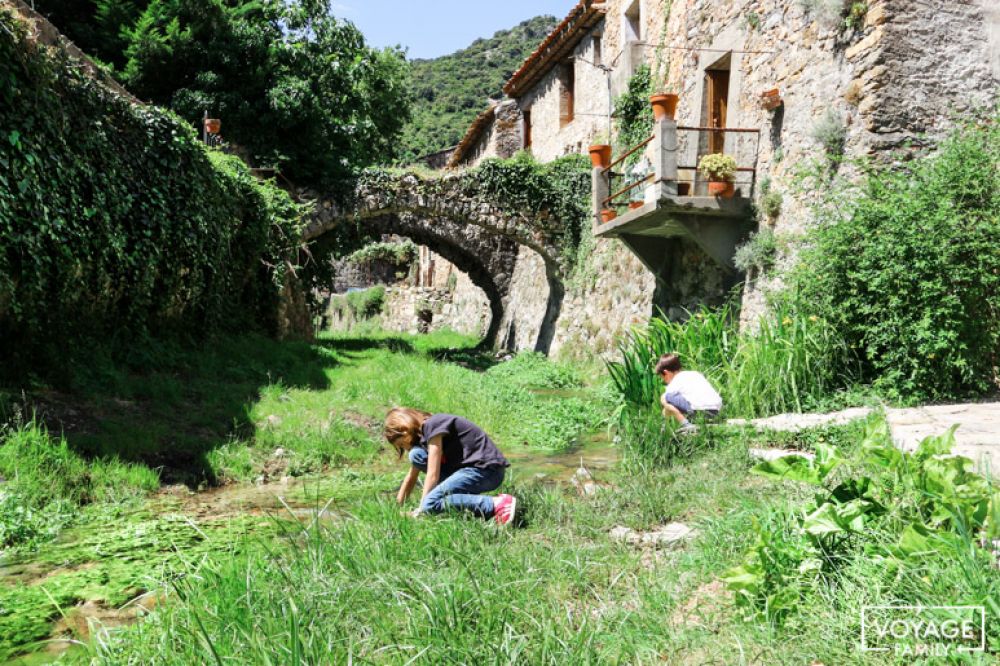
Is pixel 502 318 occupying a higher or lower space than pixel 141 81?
lower

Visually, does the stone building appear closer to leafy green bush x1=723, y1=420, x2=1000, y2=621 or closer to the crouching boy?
the crouching boy

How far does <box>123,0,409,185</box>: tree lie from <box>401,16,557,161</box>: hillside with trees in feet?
65.7

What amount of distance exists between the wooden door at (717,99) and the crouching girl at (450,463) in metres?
6.62

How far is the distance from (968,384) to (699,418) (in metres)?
2.11

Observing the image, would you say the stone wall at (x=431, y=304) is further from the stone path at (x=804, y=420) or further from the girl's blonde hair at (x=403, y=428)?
the girl's blonde hair at (x=403, y=428)

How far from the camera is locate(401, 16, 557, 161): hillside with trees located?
4100 centimetres

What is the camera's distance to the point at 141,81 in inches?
551

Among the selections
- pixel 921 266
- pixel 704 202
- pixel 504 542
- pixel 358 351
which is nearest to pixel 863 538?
pixel 504 542

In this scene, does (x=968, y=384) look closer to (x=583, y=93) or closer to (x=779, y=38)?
(x=779, y=38)

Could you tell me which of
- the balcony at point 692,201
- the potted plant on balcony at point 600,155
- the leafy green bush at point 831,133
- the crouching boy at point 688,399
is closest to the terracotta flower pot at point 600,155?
the potted plant on balcony at point 600,155

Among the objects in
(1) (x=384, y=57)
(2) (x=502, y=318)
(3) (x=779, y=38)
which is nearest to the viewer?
(3) (x=779, y=38)

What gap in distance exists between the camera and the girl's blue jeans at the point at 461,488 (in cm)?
383

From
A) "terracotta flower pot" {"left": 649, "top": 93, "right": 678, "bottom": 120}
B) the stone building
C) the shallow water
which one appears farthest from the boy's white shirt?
"terracotta flower pot" {"left": 649, "top": 93, "right": 678, "bottom": 120}

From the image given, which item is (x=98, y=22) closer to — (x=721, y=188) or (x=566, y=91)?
(x=566, y=91)
